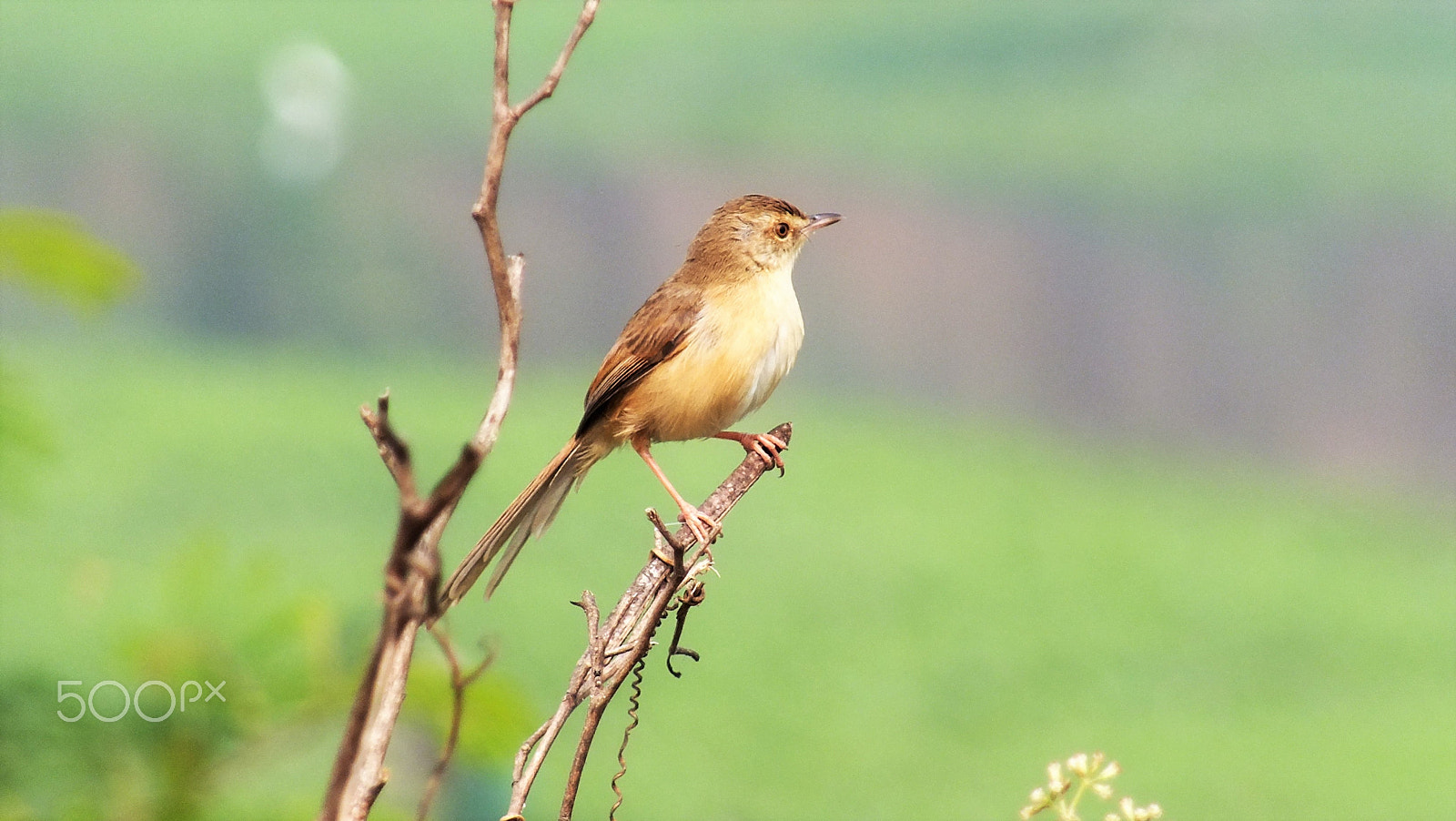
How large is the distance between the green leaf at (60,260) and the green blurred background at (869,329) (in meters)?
2.64

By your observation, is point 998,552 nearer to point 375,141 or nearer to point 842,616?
point 842,616

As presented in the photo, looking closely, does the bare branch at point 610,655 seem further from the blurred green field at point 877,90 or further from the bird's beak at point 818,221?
the blurred green field at point 877,90

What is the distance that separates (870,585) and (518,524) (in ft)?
12.3

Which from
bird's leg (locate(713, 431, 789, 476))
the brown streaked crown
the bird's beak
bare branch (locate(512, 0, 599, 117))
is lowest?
bare branch (locate(512, 0, 599, 117))

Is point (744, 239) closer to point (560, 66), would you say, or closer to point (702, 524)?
point (702, 524)

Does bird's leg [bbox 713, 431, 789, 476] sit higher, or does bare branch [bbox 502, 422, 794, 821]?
bird's leg [bbox 713, 431, 789, 476]

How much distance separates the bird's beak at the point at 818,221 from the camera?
2.39 meters

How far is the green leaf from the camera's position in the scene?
2.13 metres

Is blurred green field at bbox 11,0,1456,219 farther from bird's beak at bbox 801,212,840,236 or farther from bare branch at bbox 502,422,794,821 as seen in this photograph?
bare branch at bbox 502,422,794,821

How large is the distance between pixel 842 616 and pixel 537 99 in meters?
4.31

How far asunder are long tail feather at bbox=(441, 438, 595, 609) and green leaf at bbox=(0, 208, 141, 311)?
902 mm

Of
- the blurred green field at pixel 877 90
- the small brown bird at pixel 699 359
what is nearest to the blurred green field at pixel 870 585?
the blurred green field at pixel 877 90

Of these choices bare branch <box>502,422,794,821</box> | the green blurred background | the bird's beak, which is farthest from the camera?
the green blurred background

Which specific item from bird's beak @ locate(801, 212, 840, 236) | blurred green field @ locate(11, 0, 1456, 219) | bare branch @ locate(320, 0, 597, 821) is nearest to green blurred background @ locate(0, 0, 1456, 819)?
blurred green field @ locate(11, 0, 1456, 219)
